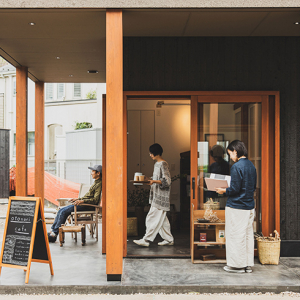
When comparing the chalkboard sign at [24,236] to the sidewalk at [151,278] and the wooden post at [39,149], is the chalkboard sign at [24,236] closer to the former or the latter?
the sidewalk at [151,278]

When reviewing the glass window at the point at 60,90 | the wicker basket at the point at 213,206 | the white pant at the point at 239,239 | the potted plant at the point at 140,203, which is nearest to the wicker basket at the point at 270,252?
the white pant at the point at 239,239

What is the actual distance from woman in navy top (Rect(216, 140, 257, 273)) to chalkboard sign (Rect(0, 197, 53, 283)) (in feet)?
7.31

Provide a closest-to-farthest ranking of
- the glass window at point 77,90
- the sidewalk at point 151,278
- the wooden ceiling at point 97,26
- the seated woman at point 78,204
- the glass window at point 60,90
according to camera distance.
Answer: the sidewalk at point 151,278
the wooden ceiling at point 97,26
the seated woman at point 78,204
the glass window at point 77,90
the glass window at point 60,90

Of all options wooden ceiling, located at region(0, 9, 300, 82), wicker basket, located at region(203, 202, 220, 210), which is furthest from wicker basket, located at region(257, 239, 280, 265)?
wooden ceiling, located at region(0, 9, 300, 82)

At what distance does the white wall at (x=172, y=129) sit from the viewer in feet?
27.7

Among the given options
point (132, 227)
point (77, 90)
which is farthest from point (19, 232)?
point (77, 90)

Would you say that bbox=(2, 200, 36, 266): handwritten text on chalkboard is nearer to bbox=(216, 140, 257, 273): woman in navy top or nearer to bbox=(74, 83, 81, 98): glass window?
bbox=(216, 140, 257, 273): woman in navy top

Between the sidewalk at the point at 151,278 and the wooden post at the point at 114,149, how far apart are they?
0.91 ft

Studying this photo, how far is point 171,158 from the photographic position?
8477mm

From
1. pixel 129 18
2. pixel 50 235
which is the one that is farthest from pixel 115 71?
pixel 50 235

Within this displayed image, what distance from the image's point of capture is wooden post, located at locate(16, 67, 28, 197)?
6.69m

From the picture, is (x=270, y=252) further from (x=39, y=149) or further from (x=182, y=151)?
(x=39, y=149)

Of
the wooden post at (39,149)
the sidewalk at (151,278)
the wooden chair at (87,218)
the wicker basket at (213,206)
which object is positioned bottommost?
the sidewalk at (151,278)

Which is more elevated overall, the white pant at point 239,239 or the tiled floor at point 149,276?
the white pant at point 239,239
